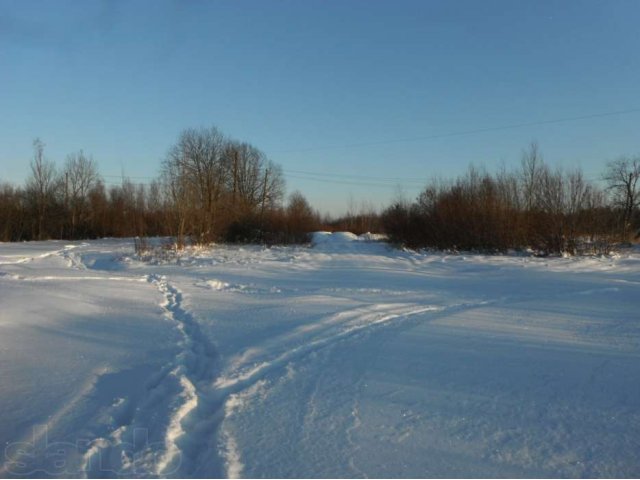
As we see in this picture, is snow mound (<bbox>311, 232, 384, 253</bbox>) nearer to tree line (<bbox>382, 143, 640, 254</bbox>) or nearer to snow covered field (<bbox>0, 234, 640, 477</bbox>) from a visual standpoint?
tree line (<bbox>382, 143, 640, 254</bbox>)

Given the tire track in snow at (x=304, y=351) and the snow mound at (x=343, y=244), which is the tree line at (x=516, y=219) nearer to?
the snow mound at (x=343, y=244)

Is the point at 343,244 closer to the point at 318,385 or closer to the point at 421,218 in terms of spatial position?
the point at 421,218

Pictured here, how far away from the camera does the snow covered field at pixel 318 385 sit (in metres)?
3.51

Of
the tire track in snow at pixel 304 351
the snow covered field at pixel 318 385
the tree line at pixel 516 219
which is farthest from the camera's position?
the tree line at pixel 516 219

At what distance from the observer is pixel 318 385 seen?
16.4 ft

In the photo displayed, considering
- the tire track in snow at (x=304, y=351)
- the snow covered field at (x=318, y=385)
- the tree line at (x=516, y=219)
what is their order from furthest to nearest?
the tree line at (x=516, y=219)
the tire track in snow at (x=304, y=351)
the snow covered field at (x=318, y=385)

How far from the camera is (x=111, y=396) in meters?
4.65

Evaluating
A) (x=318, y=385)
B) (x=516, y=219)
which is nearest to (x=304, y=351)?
(x=318, y=385)

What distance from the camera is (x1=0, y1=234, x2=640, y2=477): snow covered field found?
11.5 ft

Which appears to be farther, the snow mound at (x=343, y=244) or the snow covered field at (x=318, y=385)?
the snow mound at (x=343, y=244)

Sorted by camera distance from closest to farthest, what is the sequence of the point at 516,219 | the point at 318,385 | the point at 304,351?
1. the point at 318,385
2. the point at 304,351
3. the point at 516,219

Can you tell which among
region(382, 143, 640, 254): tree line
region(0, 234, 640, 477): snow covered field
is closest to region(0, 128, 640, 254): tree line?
region(382, 143, 640, 254): tree line

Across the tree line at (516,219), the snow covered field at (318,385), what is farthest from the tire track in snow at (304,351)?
the tree line at (516,219)

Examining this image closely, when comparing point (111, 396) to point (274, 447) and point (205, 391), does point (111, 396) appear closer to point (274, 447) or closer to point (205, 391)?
point (205, 391)
